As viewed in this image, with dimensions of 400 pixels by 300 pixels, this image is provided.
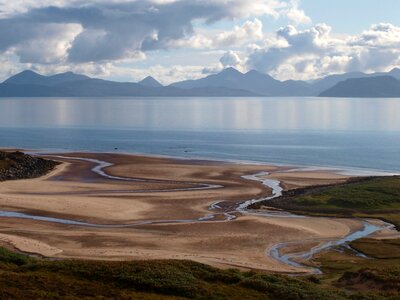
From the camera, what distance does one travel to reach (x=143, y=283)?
106 feet

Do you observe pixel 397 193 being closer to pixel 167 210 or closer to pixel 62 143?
pixel 167 210

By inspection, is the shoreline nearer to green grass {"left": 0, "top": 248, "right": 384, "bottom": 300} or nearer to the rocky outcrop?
the rocky outcrop

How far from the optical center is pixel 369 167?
113375 millimetres

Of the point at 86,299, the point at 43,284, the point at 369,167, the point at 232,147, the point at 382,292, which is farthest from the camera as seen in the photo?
the point at 232,147

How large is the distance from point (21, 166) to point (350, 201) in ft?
176

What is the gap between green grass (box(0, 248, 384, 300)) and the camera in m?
30.3

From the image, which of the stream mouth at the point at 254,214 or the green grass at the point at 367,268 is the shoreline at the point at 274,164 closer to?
the stream mouth at the point at 254,214

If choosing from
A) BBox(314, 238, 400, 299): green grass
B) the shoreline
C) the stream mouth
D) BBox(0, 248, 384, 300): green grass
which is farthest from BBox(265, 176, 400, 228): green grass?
BBox(0, 248, 384, 300): green grass

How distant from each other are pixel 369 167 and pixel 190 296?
88.3 m

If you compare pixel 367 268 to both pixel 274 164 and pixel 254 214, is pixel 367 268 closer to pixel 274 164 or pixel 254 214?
pixel 254 214

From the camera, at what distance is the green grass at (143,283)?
30281 millimetres

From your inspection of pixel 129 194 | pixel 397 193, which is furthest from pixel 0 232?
pixel 397 193

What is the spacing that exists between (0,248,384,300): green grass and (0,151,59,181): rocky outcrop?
58.2m

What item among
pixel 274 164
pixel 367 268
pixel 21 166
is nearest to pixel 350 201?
pixel 367 268
